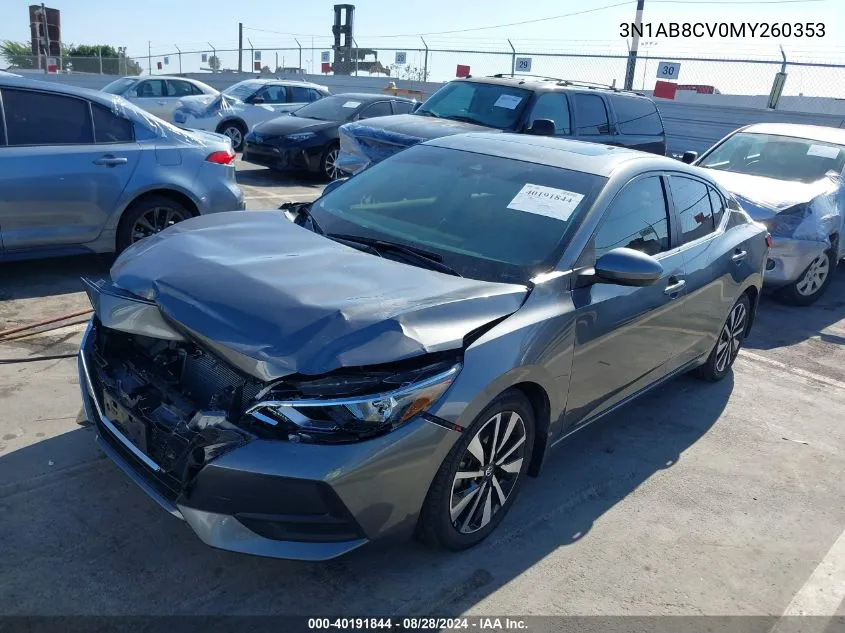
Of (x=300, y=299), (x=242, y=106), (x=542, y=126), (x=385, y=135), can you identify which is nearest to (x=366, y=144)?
(x=385, y=135)

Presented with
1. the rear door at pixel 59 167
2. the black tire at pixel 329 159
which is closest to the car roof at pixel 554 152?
the rear door at pixel 59 167

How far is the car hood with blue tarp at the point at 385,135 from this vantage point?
866cm

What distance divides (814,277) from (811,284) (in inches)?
3.1

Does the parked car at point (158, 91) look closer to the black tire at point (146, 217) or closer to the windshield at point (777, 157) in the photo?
the black tire at point (146, 217)

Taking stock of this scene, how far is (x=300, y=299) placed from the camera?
291cm

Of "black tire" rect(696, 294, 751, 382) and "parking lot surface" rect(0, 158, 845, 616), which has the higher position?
"black tire" rect(696, 294, 751, 382)

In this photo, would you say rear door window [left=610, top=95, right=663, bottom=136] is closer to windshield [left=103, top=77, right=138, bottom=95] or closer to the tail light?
the tail light

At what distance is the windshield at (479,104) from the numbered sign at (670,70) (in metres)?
8.86

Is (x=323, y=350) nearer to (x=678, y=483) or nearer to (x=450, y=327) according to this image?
(x=450, y=327)

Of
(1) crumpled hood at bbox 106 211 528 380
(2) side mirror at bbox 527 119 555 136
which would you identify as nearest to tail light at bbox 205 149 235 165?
(1) crumpled hood at bbox 106 211 528 380

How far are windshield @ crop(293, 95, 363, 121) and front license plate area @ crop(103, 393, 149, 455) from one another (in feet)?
33.9

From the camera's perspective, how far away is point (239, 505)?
101 inches

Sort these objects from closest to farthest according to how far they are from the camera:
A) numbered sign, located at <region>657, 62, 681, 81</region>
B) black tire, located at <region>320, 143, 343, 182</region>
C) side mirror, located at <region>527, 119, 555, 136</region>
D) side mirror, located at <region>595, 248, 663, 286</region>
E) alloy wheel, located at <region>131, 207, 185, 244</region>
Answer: side mirror, located at <region>595, 248, 663, 286</region> < alloy wheel, located at <region>131, 207, 185, 244</region> < side mirror, located at <region>527, 119, 555, 136</region> < black tire, located at <region>320, 143, 343, 182</region> < numbered sign, located at <region>657, 62, 681, 81</region>

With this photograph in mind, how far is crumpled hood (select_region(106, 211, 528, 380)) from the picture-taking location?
106 inches
